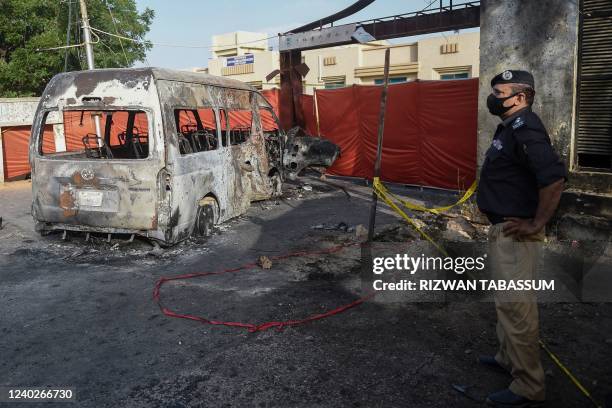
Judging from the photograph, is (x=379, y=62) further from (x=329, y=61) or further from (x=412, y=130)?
(x=412, y=130)

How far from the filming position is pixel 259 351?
3824 mm

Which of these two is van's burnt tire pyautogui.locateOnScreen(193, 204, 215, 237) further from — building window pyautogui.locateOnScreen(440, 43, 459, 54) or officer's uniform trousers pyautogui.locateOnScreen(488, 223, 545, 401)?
building window pyautogui.locateOnScreen(440, 43, 459, 54)

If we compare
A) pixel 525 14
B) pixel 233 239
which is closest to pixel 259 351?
pixel 233 239

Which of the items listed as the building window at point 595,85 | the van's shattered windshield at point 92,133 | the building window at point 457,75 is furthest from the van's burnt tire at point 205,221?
the building window at point 457,75

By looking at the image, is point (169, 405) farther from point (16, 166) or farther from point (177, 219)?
point (16, 166)

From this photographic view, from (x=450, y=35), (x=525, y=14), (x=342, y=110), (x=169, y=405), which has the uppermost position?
(x=450, y=35)

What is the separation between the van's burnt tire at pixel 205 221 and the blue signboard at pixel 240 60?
34.3m

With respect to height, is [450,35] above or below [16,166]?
above

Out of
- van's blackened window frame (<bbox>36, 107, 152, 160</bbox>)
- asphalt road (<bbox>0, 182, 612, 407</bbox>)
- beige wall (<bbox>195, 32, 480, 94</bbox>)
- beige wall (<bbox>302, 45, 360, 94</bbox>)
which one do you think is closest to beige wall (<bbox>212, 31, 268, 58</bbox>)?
beige wall (<bbox>195, 32, 480, 94</bbox>)

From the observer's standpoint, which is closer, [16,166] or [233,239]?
[233,239]

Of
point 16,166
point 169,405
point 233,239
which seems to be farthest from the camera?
point 16,166

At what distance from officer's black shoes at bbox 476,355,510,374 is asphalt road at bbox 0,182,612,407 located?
6 cm

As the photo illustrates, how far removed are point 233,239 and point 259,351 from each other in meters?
3.51

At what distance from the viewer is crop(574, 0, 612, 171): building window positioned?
611cm
